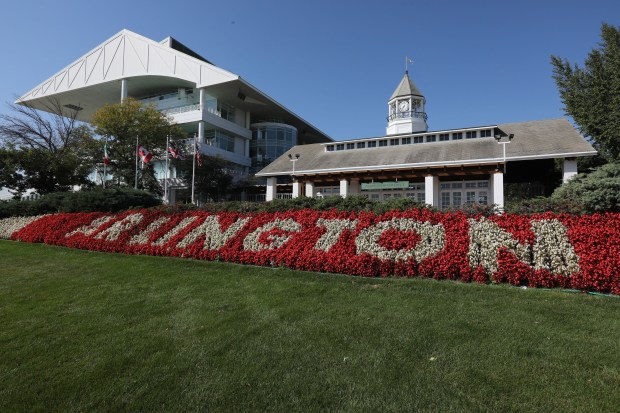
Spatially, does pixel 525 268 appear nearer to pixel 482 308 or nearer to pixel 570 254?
pixel 570 254

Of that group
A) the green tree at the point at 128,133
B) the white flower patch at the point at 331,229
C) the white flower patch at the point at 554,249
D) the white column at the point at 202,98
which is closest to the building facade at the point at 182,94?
the white column at the point at 202,98

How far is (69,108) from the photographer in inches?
1917

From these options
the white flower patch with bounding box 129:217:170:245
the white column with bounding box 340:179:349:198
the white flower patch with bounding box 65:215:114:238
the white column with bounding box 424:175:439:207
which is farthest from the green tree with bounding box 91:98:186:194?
the white column with bounding box 424:175:439:207

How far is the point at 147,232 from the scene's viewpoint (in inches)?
498

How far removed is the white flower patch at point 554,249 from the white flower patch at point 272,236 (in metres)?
5.88

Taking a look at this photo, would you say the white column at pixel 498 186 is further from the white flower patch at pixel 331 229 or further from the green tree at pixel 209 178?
the green tree at pixel 209 178

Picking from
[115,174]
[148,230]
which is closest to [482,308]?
[148,230]

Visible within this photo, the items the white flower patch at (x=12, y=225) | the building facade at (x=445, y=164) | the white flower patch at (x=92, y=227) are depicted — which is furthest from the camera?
the building facade at (x=445, y=164)

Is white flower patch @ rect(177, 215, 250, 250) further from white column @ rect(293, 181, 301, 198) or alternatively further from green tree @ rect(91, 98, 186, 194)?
green tree @ rect(91, 98, 186, 194)

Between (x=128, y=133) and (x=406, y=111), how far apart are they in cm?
2594

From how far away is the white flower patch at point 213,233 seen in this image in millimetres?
10750

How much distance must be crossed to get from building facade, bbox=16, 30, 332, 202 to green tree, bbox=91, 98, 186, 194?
4300 millimetres

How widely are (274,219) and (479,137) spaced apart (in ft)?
61.0

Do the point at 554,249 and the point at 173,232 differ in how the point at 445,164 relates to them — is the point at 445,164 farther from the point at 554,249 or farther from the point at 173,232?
the point at 173,232
